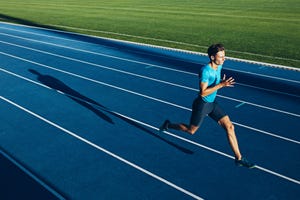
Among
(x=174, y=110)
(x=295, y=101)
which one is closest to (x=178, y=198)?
(x=174, y=110)

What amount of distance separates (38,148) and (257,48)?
1030cm

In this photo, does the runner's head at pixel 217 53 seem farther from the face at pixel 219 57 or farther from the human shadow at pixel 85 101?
the human shadow at pixel 85 101

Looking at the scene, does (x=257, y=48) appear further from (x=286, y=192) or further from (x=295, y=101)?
(x=286, y=192)

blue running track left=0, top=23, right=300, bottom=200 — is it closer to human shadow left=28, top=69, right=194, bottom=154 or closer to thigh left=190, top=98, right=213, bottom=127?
human shadow left=28, top=69, right=194, bottom=154

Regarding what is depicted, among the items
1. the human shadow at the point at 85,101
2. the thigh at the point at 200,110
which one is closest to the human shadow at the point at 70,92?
the human shadow at the point at 85,101

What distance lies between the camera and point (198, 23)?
20266 millimetres

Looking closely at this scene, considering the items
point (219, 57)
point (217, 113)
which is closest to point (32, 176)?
point (217, 113)

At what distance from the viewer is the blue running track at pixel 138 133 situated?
5848 millimetres

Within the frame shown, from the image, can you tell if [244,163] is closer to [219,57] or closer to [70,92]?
[219,57]

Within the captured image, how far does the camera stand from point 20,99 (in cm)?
1002

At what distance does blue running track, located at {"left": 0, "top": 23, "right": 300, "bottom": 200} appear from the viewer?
230 inches

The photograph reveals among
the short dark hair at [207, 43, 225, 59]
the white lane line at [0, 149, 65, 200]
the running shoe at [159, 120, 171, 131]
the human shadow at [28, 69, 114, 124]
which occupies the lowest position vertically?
the white lane line at [0, 149, 65, 200]

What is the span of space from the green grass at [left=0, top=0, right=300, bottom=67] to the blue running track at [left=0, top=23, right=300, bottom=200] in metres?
2.14

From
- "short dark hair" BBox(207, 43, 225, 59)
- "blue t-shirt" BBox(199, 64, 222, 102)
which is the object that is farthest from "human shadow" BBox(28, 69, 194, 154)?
"short dark hair" BBox(207, 43, 225, 59)
